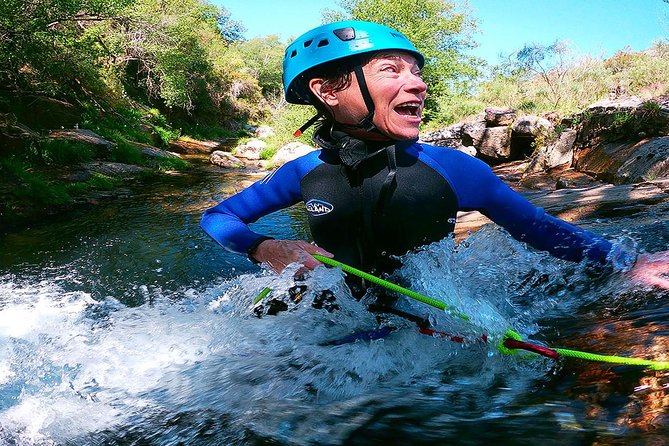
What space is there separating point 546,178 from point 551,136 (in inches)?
112

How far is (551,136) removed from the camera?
12.2 m

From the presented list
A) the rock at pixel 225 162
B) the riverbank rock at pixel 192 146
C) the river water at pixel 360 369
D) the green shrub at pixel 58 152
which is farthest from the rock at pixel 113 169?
the river water at pixel 360 369

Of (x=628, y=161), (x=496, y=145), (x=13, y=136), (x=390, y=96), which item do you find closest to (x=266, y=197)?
(x=390, y=96)

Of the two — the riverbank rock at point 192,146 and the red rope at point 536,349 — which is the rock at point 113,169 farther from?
the red rope at point 536,349

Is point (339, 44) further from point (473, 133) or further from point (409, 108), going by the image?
point (473, 133)

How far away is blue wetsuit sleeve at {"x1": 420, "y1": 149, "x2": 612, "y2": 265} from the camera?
2021mm

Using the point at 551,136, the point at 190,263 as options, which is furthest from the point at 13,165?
the point at 551,136

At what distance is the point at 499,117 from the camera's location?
15531mm

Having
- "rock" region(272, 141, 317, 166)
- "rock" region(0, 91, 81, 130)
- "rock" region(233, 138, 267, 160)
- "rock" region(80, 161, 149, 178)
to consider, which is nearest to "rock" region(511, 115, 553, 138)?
"rock" region(272, 141, 317, 166)

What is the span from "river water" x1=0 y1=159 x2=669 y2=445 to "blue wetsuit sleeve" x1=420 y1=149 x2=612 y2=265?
199 mm

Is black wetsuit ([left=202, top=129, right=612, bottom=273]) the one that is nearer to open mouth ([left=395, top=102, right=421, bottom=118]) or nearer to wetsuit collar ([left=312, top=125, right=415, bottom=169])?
wetsuit collar ([left=312, top=125, right=415, bottom=169])

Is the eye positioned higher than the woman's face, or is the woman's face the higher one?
the eye

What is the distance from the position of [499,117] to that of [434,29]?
13848 mm

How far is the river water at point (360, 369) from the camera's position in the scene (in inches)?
54.4
